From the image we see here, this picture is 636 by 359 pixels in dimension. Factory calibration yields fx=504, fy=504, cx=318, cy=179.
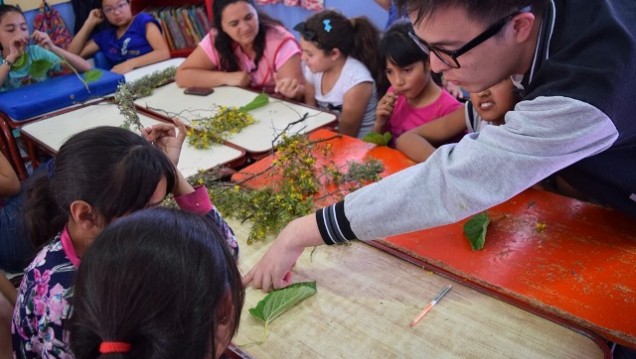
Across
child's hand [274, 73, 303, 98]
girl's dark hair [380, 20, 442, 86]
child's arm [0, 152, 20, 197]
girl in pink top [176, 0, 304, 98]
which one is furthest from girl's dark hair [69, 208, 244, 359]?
girl in pink top [176, 0, 304, 98]

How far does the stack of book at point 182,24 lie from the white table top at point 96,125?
10.5ft

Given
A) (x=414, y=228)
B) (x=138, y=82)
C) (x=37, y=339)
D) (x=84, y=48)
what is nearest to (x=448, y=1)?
(x=414, y=228)

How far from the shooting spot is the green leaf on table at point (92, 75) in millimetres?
3644

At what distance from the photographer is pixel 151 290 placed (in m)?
0.86

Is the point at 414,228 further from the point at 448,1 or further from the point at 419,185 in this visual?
the point at 448,1

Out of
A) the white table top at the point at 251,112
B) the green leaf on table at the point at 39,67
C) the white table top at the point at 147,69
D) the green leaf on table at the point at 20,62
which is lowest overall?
the white table top at the point at 251,112

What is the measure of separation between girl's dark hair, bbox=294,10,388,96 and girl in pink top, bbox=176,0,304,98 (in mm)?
355

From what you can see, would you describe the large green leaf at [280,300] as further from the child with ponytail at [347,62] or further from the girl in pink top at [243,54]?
the girl in pink top at [243,54]

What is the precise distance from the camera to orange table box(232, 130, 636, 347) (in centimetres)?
135

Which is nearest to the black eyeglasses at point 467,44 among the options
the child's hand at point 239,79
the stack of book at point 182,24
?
the child's hand at point 239,79

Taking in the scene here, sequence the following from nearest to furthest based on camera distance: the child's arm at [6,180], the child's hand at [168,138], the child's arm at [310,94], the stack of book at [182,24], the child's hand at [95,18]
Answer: the child's hand at [168,138]
the child's arm at [6,180]
the child's arm at [310,94]
the child's hand at [95,18]
the stack of book at [182,24]

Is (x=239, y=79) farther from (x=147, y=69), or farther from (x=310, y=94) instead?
(x=147, y=69)

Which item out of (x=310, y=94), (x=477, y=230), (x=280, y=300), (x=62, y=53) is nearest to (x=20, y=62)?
(x=62, y=53)

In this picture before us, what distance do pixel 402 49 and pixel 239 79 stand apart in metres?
1.30
